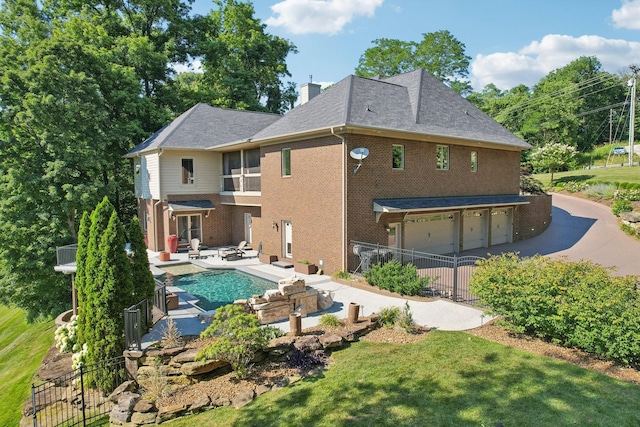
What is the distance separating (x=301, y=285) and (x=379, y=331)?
280 centimetres

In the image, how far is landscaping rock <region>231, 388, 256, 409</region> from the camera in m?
7.09

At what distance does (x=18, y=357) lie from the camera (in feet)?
52.4

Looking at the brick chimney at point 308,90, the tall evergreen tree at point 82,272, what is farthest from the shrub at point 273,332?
the brick chimney at point 308,90

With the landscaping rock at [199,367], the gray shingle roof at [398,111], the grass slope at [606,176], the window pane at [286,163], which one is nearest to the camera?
the landscaping rock at [199,367]

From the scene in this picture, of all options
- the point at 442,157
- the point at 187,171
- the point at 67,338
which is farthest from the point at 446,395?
the point at 187,171

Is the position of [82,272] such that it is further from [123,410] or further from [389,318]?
[389,318]

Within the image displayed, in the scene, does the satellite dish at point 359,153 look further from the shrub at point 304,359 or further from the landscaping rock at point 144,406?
the landscaping rock at point 144,406

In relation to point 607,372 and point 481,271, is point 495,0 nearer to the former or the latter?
point 481,271

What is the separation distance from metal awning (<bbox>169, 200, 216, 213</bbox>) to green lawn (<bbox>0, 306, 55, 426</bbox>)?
8037 mm

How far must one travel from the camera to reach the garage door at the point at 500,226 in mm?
22797

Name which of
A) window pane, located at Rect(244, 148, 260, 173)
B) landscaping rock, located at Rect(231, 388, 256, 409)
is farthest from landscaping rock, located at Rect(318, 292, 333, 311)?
window pane, located at Rect(244, 148, 260, 173)

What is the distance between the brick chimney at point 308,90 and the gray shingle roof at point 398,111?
9.63ft

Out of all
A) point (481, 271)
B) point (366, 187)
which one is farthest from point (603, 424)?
point (366, 187)

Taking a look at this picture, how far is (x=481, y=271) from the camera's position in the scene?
32.1 ft
